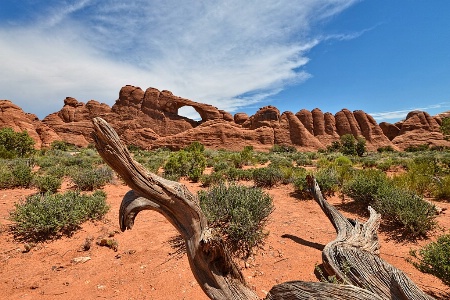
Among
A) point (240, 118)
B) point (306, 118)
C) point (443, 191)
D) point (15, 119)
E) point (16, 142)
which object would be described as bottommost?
point (443, 191)

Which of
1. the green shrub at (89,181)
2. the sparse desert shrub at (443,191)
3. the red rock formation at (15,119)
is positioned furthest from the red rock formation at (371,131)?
the red rock formation at (15,119)

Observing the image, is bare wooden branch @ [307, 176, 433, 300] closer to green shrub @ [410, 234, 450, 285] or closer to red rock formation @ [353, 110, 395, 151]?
green shrub @ [410, 234, 450, 285]

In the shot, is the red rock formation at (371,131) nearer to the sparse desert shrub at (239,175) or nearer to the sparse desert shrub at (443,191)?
the sparse desert shrub at (443,191)

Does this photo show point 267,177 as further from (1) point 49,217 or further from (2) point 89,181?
(1) point 49,217

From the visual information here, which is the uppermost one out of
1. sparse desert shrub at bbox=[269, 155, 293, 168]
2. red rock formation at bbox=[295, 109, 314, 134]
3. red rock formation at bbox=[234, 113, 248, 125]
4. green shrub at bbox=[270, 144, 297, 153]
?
red rock formation at bbox=[234, 113, 248, 125]

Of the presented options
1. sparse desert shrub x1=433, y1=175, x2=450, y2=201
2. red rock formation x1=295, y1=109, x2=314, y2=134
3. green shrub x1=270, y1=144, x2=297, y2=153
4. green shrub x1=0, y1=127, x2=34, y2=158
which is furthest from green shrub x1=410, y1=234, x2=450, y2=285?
red rock formation x1=295, y1=109, x2=314, y2=134

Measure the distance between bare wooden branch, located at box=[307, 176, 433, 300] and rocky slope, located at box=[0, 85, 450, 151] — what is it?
39.9 m

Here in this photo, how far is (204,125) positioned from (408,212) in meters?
43.8

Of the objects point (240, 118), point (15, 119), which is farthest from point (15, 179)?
point (240, 118)

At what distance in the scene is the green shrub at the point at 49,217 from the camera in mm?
4531

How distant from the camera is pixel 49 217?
4.68m

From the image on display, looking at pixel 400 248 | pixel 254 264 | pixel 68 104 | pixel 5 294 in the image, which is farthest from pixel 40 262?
pixel 68 104

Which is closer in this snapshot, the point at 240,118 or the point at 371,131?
the point at 371,131

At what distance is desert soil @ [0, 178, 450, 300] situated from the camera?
3.20 meters
